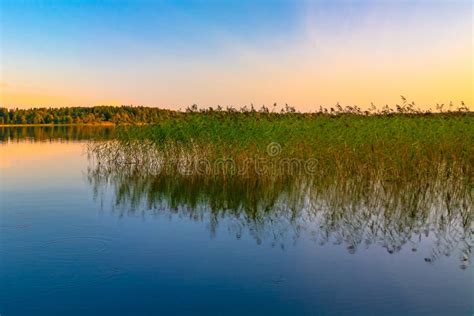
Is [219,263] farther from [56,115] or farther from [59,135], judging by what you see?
[56,115]

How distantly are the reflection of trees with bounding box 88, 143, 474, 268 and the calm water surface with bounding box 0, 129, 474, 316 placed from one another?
0.06 meters

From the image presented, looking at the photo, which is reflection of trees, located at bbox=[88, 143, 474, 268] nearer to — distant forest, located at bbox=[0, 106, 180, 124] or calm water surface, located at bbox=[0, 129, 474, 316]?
calm water surface, located at bbox=[0, 129, 474, 316]

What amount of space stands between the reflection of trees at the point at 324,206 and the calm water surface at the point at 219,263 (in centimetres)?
6

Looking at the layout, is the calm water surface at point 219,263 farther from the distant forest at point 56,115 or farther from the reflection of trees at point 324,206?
the distant forest at point 56,115

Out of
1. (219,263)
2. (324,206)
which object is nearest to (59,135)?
(324,206)

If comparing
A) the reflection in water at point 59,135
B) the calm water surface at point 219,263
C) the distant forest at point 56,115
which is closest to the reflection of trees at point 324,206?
the calm water surface at point 219,263

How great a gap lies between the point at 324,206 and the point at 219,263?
3993mm

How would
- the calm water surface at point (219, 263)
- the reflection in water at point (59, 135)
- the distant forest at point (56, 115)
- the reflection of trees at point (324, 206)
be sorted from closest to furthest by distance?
the calm water surface at point (219, 263), the reflection of trees at point (324, 206), the reflection in water at point (59, 135), the distant forest at point (56, 115)

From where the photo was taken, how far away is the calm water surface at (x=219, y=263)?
579cm

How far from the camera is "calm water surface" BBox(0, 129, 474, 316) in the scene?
A: 579 cm

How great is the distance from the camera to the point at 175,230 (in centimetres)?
922

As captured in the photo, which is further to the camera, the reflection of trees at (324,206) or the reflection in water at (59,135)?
the reflection in water at (59,135)

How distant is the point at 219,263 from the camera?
7254 millimetres

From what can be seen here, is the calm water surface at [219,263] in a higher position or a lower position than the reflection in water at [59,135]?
lower
